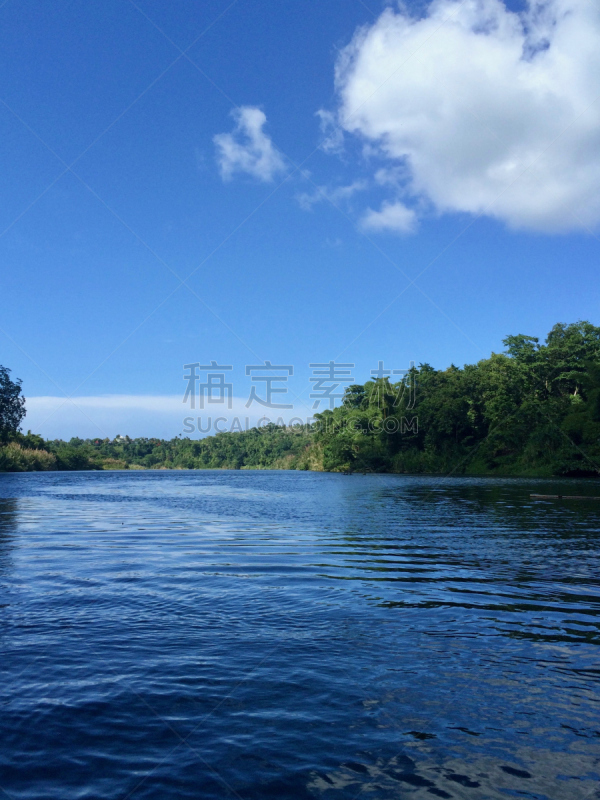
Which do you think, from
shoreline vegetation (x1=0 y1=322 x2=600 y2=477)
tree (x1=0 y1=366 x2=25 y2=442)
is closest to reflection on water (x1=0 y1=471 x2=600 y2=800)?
shoreline vegetation (x1=0 y1=322 x2=600 y2=477)

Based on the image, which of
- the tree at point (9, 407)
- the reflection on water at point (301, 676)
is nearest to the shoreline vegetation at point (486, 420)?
the tree at point (9, 407)

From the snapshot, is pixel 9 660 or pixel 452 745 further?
pixel 9 660

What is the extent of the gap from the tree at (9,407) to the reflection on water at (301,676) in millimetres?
96968

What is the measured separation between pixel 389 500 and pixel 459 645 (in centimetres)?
2763

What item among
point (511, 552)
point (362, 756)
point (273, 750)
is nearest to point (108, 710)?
point (273, 750)

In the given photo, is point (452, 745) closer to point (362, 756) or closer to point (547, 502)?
point (362, 756)

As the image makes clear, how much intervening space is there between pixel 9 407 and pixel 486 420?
8323 centimetres

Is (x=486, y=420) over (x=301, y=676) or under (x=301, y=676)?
over

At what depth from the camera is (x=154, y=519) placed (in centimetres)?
2595

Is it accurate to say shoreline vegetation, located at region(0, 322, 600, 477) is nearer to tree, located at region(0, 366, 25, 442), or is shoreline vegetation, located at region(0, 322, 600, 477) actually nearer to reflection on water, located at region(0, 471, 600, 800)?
tree, located at region(0, 366, 25, 442)

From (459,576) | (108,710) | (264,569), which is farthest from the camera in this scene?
(264,569)

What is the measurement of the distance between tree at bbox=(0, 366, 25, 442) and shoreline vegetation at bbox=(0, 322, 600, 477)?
0.37 m

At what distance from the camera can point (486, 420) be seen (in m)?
86.2

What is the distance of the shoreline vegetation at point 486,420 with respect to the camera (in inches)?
2591
